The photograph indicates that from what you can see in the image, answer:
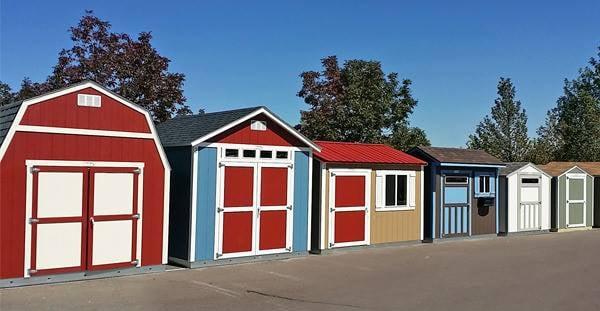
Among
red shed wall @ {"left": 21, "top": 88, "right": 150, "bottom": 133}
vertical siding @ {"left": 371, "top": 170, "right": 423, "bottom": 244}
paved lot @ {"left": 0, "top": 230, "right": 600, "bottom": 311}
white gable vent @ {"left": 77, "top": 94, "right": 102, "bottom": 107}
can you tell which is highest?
white gable vent @ {"left": 77, "top": 94, "right": 102, "bottom": 107}

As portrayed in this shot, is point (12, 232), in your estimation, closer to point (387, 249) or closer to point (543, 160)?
point (387, 249)

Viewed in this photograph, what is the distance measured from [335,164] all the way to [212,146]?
12.0 feet

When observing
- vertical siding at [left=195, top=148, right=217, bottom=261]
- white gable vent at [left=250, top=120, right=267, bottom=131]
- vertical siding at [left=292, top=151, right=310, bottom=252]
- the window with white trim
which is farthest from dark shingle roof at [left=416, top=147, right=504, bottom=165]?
vertical siding at [left=195, top=148, right=217, bottom=261]

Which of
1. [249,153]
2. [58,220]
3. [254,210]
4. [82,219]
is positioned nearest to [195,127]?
[249,153]

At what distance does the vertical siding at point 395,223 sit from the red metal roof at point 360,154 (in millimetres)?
457

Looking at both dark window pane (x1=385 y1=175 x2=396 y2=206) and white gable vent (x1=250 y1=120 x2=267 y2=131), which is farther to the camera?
dark window pane (x1=385 y1=175 x2=396 y2=206)

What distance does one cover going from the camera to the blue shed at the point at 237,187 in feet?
40.8

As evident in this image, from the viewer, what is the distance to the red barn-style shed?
9953mm

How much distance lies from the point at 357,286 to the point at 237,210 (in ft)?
11.4

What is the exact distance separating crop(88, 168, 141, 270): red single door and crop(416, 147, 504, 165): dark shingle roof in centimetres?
947

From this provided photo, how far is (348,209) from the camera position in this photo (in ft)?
50.1

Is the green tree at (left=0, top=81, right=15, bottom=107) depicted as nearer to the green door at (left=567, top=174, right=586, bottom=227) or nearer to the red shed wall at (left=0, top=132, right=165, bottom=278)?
the red shed wall at (left=0, top=132, right=165, bottom=278)

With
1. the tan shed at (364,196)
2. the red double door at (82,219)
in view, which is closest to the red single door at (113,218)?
the red double door at (82,219)

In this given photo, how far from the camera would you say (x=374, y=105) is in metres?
27.7
